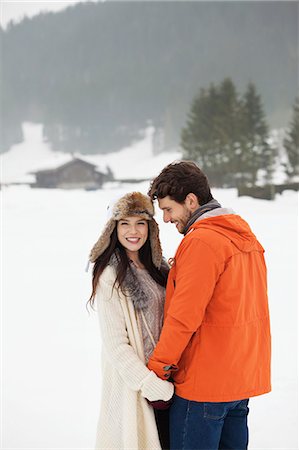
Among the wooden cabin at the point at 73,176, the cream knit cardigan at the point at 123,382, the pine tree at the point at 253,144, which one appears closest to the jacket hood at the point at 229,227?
the cream knit cardigan at the point at 123,382

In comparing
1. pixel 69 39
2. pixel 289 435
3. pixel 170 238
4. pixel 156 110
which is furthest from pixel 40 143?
pixel 289 435

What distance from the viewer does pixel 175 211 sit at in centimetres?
125

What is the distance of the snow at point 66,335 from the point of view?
217cm

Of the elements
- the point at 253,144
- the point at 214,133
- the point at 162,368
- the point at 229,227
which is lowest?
the point at 162,368

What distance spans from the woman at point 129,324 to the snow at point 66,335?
4.8 inches

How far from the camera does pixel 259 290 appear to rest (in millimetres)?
1258

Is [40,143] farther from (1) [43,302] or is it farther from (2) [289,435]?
(2) [289,435]

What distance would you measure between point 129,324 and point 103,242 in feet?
0.81

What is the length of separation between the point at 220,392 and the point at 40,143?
16980 mm

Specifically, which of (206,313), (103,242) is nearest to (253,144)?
(103,242)

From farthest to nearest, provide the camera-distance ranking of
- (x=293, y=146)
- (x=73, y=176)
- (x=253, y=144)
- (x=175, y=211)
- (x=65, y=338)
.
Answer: (x=73, y=176) < (x=253, y=144) < (x=293, y=146) < (x=65, y=338) < (x=175, y=211)

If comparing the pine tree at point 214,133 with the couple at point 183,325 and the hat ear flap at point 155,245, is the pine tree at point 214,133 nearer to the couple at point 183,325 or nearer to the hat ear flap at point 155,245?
the hat ear flap at point 155,245

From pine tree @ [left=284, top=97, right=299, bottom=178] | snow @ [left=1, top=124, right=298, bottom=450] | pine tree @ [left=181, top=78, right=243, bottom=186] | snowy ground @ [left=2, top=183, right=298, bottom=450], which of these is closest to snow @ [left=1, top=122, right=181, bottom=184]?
pine tree @ [left=181, top=78, right=243, bottom=186]

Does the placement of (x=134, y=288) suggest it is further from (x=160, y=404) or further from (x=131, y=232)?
(x=160, y=404)
